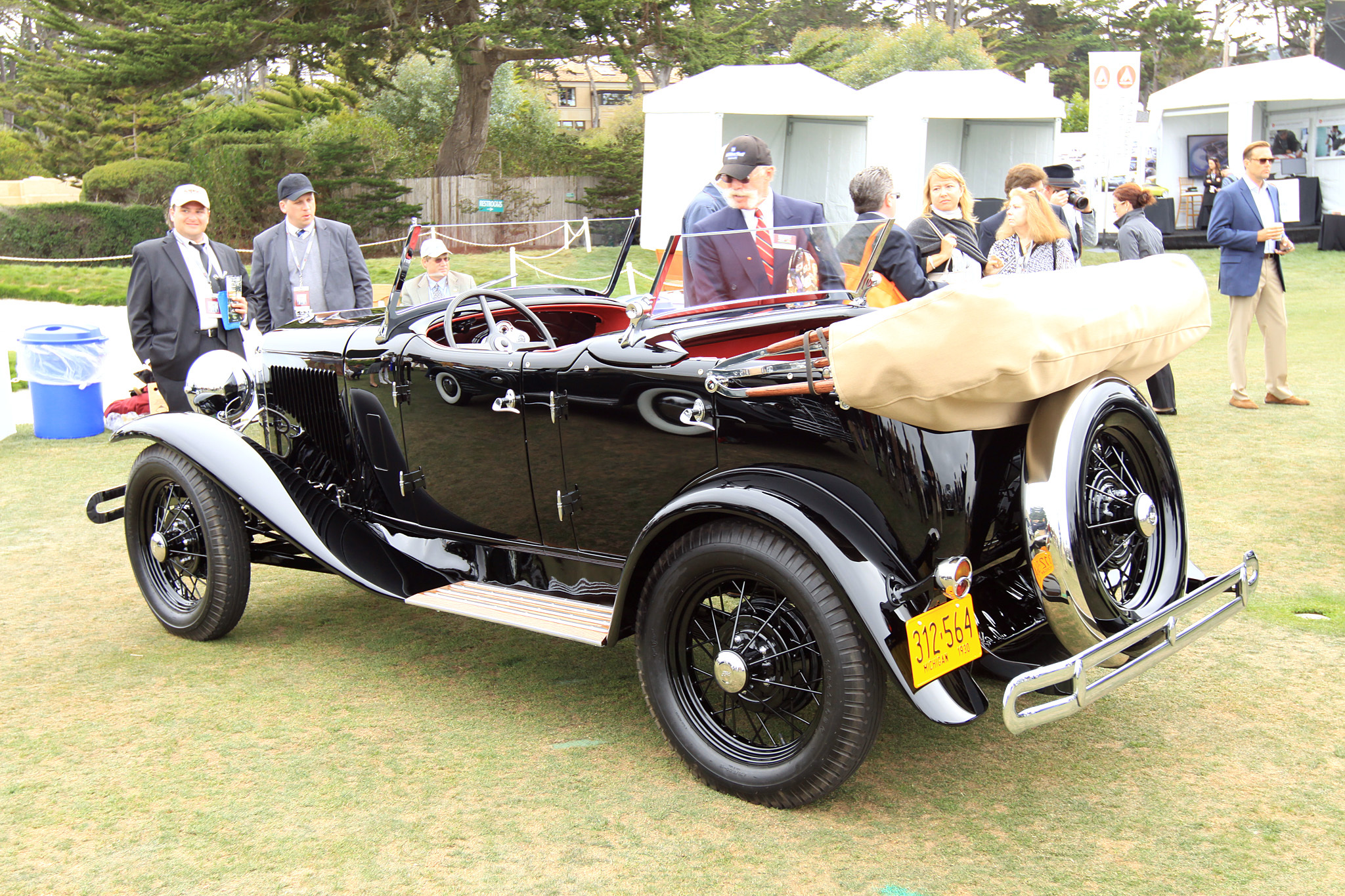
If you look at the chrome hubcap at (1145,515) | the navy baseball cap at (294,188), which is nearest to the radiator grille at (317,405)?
the navy baseball cap at (294,188)

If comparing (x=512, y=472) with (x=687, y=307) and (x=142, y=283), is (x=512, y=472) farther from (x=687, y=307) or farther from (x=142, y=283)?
(x=142, y=283)

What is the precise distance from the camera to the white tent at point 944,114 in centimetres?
1833

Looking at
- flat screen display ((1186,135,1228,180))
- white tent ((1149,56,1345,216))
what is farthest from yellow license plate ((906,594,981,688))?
flat screen display ((1186,135,1228,180))

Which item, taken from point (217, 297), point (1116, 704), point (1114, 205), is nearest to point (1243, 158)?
point (1114, 205)

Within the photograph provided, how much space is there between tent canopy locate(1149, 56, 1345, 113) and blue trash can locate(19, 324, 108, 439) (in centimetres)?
1902

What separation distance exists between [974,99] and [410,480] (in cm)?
1672

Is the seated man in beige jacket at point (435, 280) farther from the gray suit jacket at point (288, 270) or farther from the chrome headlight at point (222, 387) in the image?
the chrome headlight at point (222, 387)

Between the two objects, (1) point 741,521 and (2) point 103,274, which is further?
(2) point 103,274

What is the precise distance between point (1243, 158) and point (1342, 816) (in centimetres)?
665

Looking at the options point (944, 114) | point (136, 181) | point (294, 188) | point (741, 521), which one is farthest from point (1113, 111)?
point (136, 181)

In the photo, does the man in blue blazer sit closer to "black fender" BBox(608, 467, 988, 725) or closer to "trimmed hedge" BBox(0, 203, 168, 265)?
"black fender" BBox(608, 467, 988, 725)

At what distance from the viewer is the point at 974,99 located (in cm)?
1838

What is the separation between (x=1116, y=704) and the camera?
11.3 ft

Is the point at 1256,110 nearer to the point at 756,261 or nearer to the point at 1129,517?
the point at 756,261
